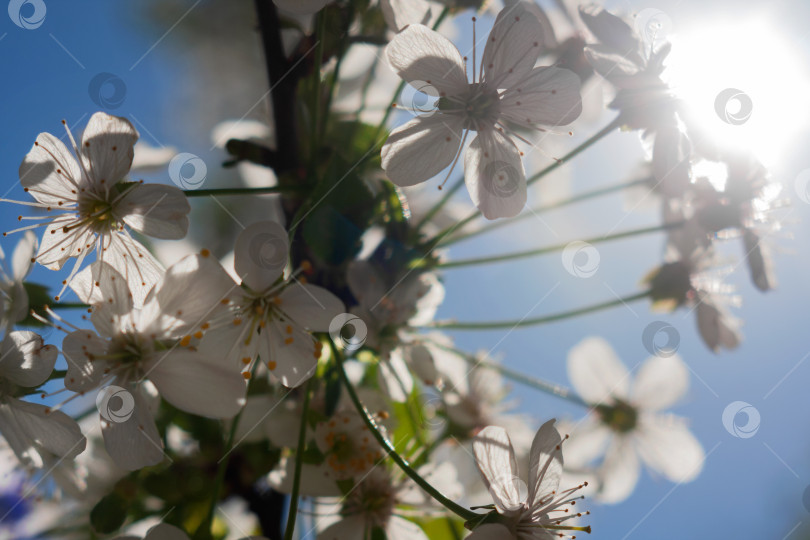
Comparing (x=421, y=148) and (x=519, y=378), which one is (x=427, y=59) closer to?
(x=421, y=148)

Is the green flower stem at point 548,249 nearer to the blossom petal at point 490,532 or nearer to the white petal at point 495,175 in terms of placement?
the white petal at point 495,175

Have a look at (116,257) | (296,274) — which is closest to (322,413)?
(296,274)

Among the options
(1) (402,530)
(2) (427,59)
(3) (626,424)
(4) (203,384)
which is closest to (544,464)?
(1) (402,530)

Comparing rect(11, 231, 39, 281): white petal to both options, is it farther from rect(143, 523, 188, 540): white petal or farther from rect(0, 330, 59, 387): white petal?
rect(143, 523, 188, 540): white petal

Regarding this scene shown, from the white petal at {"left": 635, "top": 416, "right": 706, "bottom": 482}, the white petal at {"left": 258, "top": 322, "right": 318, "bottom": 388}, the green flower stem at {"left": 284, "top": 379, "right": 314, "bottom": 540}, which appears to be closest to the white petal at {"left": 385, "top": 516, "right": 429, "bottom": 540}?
the green flower stem at {"left": 284, "top": 379, "right": 314, "bottom": 540}

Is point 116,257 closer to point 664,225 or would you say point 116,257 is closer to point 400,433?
point 400,433

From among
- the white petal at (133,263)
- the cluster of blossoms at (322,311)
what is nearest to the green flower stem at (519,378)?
the cluster of blossoms at (322,311)
